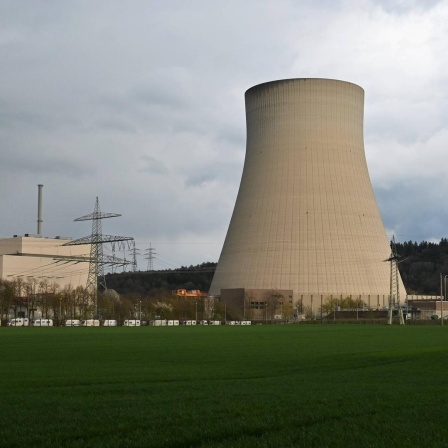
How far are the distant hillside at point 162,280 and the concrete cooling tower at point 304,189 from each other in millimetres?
53034

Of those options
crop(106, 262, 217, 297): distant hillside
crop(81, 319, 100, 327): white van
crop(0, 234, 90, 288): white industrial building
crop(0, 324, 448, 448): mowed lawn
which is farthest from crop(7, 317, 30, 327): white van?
crop(106, 262, 217, 297): distant hillside

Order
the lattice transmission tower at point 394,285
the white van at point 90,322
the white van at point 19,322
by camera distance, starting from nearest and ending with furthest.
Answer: the lattice transmission tower at point 394,285 < the white van at point 19,322 < the white van at point 90,322

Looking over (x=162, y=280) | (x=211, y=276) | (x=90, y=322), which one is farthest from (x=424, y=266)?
(x=90, y=322)

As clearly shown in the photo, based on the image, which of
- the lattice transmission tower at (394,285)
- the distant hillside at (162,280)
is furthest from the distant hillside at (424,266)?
the lattice transmission tower at (394,285)

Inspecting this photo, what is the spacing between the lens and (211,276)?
10988cm

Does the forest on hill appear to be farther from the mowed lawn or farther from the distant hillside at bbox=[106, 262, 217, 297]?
→ the mowed lawn

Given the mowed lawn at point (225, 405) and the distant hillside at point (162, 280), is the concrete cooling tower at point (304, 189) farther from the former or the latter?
the distant hillside at point (162, 280)

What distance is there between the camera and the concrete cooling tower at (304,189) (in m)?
45.6

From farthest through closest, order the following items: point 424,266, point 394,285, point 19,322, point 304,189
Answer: point 424,266 < point 394,285 < point 19,322 < point 304,189

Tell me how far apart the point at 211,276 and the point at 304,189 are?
64830 mm

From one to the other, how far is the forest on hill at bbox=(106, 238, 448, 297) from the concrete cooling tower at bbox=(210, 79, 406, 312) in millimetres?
48537

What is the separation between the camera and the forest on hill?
98.3m

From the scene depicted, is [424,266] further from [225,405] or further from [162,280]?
[225,405]

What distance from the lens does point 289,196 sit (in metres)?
45.9
